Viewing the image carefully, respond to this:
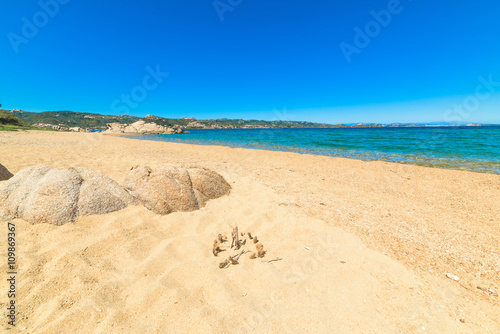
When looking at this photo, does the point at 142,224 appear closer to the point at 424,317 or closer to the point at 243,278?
the point at 243,278

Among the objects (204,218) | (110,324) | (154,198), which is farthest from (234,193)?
(110,324)

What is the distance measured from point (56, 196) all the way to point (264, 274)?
4.17 meters

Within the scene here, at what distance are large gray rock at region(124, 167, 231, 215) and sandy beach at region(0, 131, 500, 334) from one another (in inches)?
11.3

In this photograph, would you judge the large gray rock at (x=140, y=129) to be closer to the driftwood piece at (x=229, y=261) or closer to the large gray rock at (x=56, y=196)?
the large gray rock at (x=56, y=196)

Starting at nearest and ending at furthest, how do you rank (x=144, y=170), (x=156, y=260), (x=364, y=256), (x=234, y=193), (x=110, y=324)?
(x=110, y=324) < (x=156, y=260) < (x=364, y=256) < (x=144, y=170) < (x=234, y=193)

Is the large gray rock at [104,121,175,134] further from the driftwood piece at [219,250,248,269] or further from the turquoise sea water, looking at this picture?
the driftwood piece at [219,250,248,269]

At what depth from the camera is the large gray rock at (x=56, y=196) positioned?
3.57 meters

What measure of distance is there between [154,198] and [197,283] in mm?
2556

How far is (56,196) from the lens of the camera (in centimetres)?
378

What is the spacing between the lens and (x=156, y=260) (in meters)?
2.99

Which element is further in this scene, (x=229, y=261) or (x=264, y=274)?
(x=229, y=261)

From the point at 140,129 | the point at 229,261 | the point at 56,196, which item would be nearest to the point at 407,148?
the point at 229,261

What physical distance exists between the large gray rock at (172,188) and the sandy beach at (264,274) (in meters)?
0.29

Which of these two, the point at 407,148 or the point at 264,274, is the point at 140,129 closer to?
the point at 407,148
